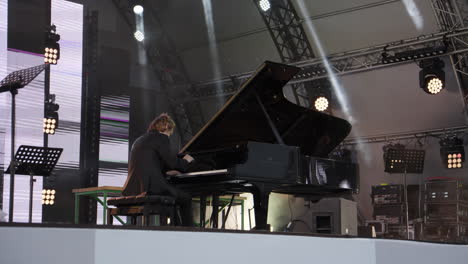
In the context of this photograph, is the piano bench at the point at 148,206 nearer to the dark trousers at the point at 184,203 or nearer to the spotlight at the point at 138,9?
the dark trousers at the point at 184,203

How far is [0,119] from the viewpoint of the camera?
21.1ft

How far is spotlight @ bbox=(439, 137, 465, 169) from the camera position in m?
10.4

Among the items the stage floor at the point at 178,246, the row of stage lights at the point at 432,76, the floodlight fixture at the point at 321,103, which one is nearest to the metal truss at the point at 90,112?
the floodlight fixture at the point at 321,103

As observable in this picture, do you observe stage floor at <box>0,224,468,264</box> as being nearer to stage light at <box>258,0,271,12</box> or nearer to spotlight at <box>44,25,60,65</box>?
spotlight at <box>44,25,60,65</box>

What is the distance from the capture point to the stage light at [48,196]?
9047 millimetres

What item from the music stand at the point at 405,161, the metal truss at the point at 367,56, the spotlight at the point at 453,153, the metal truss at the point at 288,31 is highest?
the metal truss at the point at 288,31

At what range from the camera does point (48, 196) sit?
29.9 ft

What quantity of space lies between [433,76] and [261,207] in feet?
17.9

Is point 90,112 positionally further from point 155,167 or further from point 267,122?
point 267,122

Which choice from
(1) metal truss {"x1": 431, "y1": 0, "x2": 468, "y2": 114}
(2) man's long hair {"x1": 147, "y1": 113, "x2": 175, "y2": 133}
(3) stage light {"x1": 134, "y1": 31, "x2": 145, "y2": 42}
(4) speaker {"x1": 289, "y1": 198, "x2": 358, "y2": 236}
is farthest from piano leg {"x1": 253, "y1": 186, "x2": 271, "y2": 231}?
(3) stage light {"x1": 134, "y1": 31, "x2": 145, "y2": 42}

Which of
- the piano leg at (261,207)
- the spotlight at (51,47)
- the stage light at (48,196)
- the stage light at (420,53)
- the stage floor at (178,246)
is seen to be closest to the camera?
the stage floor at (178,246)

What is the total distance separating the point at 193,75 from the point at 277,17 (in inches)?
101

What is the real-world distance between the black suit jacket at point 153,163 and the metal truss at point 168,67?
7665mm

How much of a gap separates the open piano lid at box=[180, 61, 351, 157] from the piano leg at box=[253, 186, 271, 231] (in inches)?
19.4
